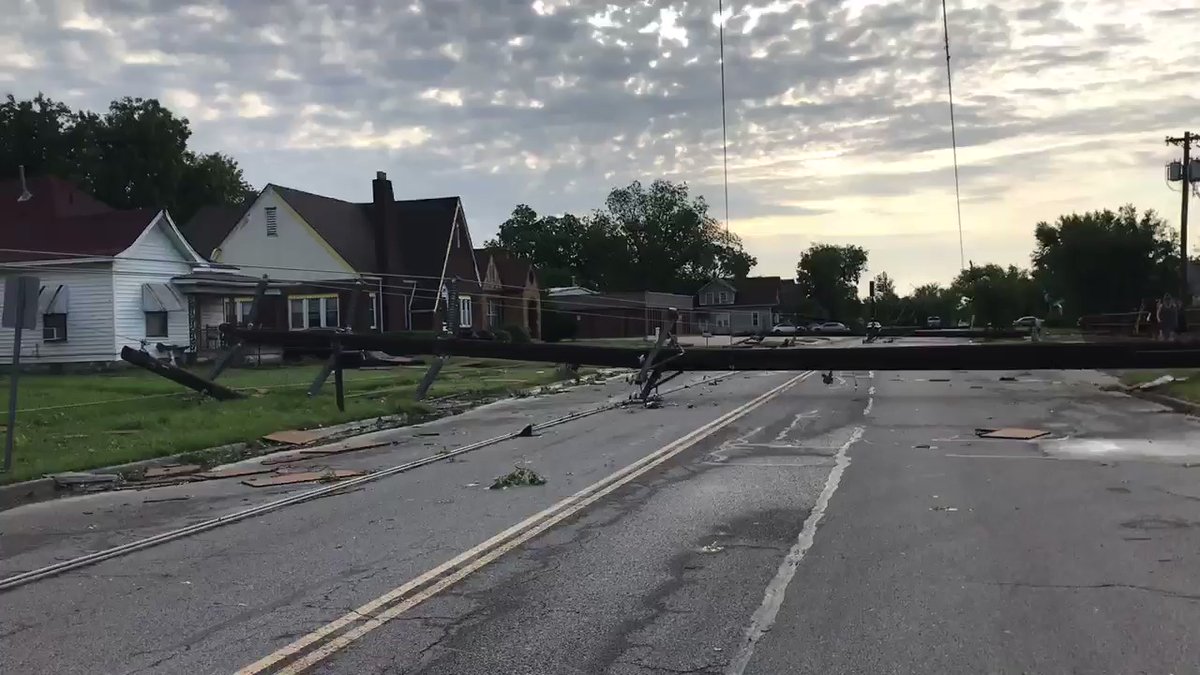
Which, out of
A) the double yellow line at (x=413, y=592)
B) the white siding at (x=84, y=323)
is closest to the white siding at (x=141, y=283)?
the white siding at (x=84, y=323)

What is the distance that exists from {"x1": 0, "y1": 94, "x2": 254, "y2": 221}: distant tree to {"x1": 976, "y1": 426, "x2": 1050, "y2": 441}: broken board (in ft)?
207

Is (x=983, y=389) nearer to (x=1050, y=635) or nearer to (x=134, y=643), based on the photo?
(x=1050, y=635)

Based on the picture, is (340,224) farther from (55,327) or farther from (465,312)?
(55,327)

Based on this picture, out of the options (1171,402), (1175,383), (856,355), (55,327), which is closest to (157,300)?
(55,327)

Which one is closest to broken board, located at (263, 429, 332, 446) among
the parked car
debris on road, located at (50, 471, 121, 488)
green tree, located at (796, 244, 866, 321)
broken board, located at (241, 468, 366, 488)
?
broken board, located at (241, 468, 366, 488)

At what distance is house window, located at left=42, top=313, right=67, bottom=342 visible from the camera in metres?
35.3

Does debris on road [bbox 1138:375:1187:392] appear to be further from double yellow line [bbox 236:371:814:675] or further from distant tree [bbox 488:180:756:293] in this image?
distant tree [bbox 488:180:756:293]

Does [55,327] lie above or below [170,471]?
A: above

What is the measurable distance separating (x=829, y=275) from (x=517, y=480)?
127181 mm

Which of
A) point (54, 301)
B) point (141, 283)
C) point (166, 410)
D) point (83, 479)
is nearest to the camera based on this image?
point (83, 479)

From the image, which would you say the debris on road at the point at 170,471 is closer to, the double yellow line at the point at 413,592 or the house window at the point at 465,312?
the double yellow line at the point at 413,592

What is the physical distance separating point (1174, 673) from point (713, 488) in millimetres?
6370

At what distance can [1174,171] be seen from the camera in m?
53.2

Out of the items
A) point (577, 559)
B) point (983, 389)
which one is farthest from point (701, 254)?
point (577, 559)
